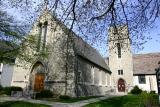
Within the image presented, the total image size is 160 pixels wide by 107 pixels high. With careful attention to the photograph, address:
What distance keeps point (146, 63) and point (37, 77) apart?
24.8 m

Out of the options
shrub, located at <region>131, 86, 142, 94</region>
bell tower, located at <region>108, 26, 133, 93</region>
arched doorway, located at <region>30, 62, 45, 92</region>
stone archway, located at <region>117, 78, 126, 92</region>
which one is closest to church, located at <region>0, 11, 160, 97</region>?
arched doorway, located at <region>30, 62, 45, 92</region>

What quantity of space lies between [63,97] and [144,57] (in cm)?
2777

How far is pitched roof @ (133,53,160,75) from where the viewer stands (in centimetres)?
4258

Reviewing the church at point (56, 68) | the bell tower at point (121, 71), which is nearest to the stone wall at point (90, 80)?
the church at point (56, 68)

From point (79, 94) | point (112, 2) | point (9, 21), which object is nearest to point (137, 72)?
point (79, 94)

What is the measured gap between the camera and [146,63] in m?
44.2

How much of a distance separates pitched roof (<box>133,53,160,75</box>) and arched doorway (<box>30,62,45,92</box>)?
21923mm

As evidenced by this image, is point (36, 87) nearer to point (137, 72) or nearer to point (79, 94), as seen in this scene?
point (79, 94)

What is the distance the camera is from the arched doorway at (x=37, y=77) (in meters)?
28.7

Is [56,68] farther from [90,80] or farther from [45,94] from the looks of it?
[90,80]

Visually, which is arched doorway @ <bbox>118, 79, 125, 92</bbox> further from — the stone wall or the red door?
the red door

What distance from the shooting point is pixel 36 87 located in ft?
94.7

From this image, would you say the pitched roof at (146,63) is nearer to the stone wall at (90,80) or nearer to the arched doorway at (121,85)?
the arched doorway at (121,85)

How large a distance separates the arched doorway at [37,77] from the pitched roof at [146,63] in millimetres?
21923
